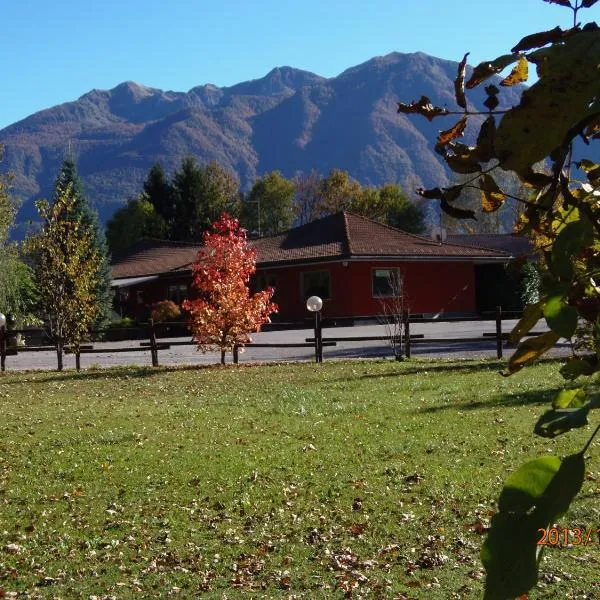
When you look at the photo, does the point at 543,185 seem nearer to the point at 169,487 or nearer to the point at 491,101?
the point at 491,101

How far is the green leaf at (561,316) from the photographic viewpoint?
1.13 metres

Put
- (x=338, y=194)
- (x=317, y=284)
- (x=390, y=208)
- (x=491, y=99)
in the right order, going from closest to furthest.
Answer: (x=491, y=99) < (x=317, y=284) < (x=390, y=208) < (x=338, y=194)

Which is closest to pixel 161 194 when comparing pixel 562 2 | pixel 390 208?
pixel 390 208

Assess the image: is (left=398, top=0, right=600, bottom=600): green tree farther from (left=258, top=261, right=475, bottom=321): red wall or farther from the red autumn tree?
(left=258, top=261, right=475, bottom=321): red wall

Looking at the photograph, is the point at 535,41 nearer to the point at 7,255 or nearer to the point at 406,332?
the point at 406,332

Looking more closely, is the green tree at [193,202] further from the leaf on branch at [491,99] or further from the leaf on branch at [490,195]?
the leaf on branch at [491,99]

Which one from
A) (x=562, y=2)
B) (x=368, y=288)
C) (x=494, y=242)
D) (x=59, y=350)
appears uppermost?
(x=494, y=242)

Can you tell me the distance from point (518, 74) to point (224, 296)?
66.1 ft

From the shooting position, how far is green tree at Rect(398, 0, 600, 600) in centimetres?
107

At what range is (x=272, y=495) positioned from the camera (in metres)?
7.56

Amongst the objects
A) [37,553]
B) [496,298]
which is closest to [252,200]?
[496,298]

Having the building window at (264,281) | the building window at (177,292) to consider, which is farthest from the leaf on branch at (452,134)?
A: the building window at (177,292)

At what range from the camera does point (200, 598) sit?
17.2 feet

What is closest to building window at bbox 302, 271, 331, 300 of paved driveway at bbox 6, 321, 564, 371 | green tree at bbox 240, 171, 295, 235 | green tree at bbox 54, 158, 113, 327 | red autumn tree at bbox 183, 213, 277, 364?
paved driveway at bbox 6, 321, 564, 371
